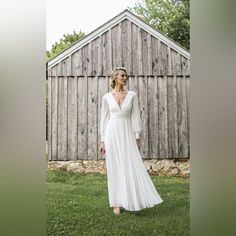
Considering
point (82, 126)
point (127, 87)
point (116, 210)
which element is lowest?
point (116, 210)

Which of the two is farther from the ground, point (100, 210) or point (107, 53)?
point (107, 53)

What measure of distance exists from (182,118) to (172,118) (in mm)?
58

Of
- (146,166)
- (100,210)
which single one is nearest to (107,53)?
(146,166)

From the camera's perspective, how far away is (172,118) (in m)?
3.11

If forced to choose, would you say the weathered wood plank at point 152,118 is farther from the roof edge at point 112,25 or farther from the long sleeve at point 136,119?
the roof edge at point 112,25

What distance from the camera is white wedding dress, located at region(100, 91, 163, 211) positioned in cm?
309

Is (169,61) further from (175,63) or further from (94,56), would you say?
(94,56)

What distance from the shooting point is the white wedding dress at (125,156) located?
3.09 m

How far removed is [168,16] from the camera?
3.10 metres

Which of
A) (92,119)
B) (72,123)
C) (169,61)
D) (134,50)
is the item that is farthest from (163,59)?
(72,123)

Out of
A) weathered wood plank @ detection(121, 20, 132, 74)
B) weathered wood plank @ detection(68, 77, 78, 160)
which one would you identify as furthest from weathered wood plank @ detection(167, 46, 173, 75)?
weathered wood plank @ detection(68, 77, 78, 160)

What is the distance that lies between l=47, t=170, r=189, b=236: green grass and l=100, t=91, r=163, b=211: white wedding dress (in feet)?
0.15
